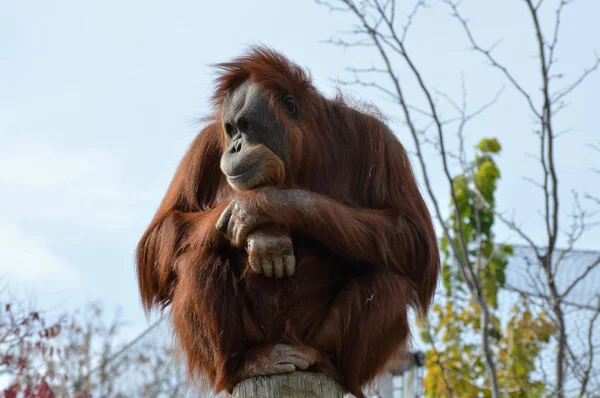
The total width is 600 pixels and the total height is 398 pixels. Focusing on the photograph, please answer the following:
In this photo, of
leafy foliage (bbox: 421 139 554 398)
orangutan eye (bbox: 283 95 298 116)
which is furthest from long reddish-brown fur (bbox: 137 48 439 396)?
leafy foliage (bbox: 421 139 554 398)

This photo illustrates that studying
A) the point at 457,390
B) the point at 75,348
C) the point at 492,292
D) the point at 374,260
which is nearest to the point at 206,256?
the point at 374,260

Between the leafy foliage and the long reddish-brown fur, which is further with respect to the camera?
the leafy foliage

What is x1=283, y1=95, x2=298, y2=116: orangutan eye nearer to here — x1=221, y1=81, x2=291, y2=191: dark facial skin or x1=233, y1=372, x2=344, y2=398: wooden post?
x1=221, y1=81, x2=291, y2=191: dark facial skin

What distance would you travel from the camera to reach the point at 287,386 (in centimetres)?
415

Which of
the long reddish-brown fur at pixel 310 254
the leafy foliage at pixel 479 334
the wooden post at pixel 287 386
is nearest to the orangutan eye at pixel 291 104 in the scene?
the long reddish-brown fur at pixel 310 254

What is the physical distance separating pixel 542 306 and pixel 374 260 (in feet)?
9.49

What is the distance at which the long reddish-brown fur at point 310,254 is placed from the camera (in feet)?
14.4

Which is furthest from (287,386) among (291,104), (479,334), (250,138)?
(479,334)

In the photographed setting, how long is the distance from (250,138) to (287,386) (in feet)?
3.79

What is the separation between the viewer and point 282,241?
13.9 ft

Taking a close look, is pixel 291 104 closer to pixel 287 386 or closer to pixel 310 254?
pixel 310 254

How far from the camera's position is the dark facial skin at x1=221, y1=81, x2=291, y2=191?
4.38 metres

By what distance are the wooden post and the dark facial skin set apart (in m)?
0.86

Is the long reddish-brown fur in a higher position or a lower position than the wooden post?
higher
